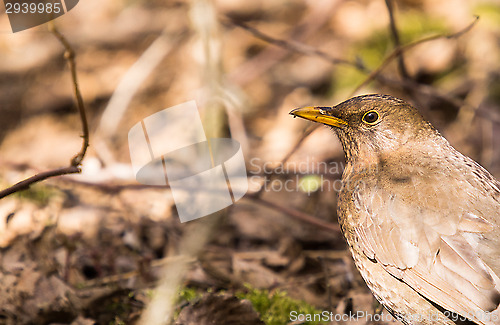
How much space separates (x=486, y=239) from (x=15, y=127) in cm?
583

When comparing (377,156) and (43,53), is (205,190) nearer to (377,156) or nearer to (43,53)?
(377,156)

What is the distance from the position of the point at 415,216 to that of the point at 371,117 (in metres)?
0.75

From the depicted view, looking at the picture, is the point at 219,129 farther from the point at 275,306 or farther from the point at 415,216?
the point at 415,216

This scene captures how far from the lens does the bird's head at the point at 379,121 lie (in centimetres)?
346

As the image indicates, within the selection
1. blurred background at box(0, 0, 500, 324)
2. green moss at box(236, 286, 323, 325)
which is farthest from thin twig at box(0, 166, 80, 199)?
green moss at box(236, 286, 323, 325)

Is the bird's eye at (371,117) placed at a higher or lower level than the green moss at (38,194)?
higher

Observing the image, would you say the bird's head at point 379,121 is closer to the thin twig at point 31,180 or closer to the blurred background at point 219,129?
the blurred background at point 219,129

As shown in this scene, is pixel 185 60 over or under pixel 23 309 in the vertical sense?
over

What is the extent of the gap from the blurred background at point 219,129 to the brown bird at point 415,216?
753mm

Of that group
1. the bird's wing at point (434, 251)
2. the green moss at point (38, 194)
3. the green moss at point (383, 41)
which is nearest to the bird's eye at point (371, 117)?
the bird's wing at point (434, 251)

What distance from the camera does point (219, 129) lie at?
4469 mm

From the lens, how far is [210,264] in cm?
452

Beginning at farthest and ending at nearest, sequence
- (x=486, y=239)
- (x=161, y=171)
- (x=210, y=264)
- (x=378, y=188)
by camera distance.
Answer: (x=161, y=171) < (x=210, y=264) < (x=378, y=188) < (x=486, y=239)

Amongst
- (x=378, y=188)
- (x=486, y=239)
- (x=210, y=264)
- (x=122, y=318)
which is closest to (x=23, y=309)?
(x=122, y=318)
